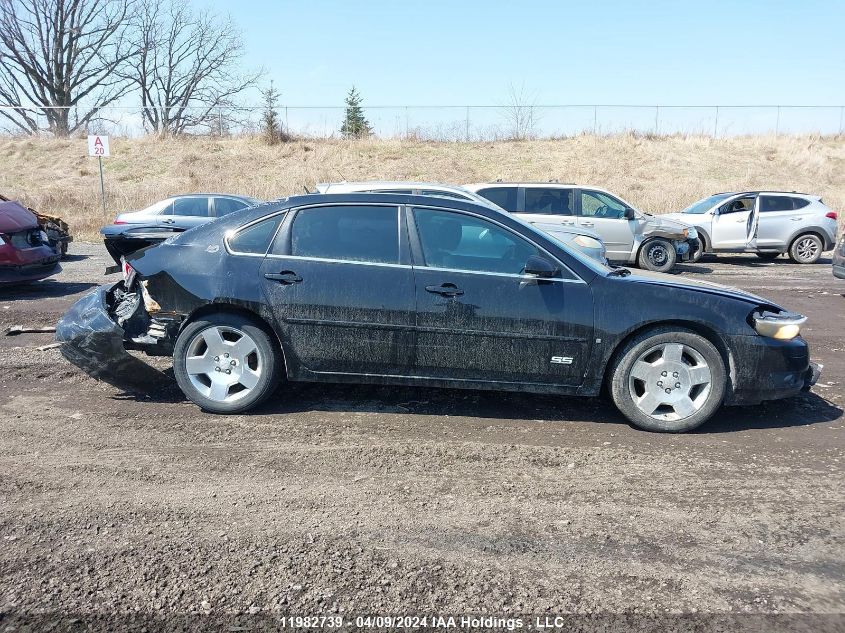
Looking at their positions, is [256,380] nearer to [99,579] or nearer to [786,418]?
[99,579]

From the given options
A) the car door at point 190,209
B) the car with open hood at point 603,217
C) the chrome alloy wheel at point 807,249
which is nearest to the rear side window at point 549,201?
the car with open hood at point 603,217

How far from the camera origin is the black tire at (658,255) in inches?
561

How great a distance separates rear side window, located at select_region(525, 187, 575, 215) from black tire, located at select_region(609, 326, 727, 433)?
905 centimetres

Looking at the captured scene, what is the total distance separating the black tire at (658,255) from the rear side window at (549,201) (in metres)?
1.90

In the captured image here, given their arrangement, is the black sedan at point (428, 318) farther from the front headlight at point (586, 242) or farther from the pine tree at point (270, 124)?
the pine tree at point (270, 124)

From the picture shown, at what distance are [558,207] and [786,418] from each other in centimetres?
911

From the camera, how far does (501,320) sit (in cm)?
470

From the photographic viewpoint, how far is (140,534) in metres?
3.24

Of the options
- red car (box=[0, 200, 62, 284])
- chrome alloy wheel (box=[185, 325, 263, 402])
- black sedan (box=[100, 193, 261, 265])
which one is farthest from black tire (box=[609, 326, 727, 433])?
black sedan (box=[100, 193, 261, 265])

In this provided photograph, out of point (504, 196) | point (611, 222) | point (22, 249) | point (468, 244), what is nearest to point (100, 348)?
point (468, 244)

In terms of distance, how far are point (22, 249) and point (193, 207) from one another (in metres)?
5.60

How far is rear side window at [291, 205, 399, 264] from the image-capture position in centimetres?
Answer: 493

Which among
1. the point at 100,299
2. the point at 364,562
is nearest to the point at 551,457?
the point at 364,562

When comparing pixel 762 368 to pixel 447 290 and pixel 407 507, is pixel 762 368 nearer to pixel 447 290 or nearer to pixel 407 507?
pixel 447 290
